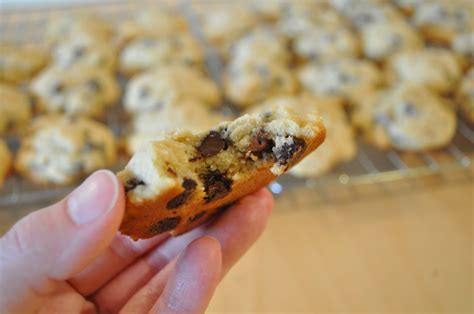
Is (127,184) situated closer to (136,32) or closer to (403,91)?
(403,91)

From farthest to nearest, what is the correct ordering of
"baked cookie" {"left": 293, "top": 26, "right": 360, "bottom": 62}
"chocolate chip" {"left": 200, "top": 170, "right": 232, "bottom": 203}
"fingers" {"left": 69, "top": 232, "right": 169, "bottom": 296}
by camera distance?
"baked cookie" {"left": 293, "top": 26, "right": 360, "bottom": 62} → "fingers" {"left": 69, "top": 232, "right": 169, "bottom": 296} → "chocolate chip" {"left": 200, "top": 170, "right": 232, "bottom": 203}

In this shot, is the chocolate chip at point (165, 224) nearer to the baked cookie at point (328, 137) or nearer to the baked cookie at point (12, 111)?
the baked cookie at point (328, 137)

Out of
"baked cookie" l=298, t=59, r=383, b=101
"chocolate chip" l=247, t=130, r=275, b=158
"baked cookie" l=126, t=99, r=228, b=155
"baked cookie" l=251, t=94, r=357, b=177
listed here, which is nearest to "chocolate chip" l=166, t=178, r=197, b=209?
"chocolate chip" l=247, t=130, r=275, b=158

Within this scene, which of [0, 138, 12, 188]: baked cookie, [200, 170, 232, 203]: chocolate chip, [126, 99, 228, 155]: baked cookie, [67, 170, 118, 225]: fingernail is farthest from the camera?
[126, 99, 228, 155]: baked cookie

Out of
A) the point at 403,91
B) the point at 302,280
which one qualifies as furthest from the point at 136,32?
the point at 302,280

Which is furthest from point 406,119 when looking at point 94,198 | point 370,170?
point 94,198

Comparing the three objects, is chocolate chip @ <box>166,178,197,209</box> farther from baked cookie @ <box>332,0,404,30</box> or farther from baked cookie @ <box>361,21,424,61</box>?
baked cookie @ <box>332,0,404,30</box>
